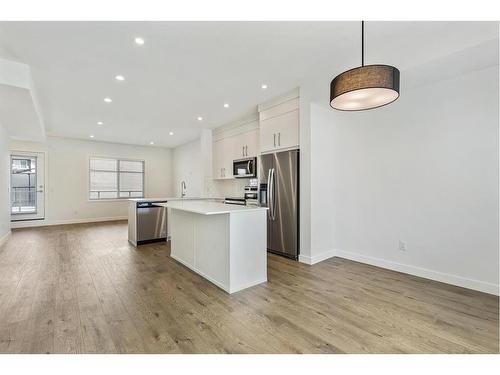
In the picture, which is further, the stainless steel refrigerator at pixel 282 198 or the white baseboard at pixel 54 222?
the white baseboard at pixel 54 222

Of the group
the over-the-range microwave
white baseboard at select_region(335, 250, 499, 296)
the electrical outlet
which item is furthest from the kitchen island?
the over-the-range microwave

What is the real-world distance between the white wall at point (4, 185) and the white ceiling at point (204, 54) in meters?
1.71

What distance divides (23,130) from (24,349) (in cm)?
550

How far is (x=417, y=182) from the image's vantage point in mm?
3225

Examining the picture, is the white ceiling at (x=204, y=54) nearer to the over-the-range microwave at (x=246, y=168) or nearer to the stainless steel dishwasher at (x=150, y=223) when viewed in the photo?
the over-the-range microwave at (x=246, y=168)

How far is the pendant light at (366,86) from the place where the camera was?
179 centimetres

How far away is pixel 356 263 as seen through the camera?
376 cm

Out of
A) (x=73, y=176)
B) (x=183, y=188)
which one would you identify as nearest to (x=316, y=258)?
(x=183, y=188)

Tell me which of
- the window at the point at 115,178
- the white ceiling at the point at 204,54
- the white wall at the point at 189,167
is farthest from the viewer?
the window at the point at 115,178

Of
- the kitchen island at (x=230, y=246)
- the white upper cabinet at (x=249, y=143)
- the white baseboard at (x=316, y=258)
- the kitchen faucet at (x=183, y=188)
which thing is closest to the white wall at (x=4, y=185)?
the kitchen faucet at (x=183, y=188)

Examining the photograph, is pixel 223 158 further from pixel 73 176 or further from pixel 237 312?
pixel 73 176

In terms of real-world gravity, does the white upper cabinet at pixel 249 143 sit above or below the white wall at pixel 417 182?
above

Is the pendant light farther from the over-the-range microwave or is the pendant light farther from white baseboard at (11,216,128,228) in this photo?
white baseboard at (11,216,128,228)

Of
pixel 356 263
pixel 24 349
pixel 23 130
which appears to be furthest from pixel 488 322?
pixel 23 130
